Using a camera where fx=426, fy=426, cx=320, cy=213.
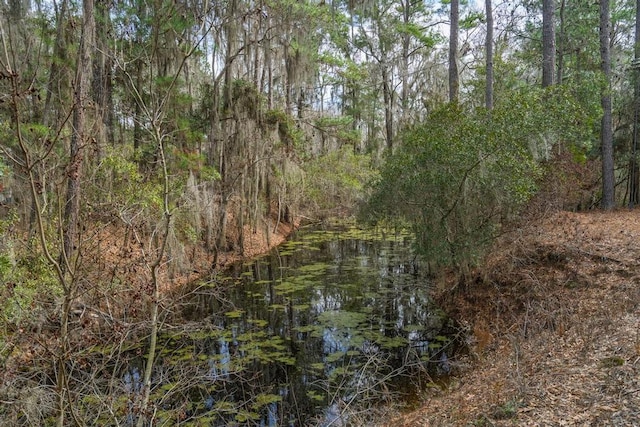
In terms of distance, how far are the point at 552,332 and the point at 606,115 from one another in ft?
32.3

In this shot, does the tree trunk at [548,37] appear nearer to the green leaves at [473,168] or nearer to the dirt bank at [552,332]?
the green leaves at [473,168]

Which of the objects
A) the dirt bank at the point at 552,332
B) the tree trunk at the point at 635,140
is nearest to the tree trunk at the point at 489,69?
the dirt bank at the point at 552,332

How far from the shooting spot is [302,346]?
Result: 26.2 feet

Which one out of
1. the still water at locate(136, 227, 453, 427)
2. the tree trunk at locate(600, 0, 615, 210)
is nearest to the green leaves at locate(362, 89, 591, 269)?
the still water at locate(136, 227, 453, 427)

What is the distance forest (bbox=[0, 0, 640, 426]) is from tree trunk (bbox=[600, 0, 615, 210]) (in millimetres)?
49

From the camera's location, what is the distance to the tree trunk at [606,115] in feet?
40.0

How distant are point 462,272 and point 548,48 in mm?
6798

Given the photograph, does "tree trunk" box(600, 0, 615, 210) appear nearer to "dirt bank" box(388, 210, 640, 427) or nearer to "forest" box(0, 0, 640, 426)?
"forest" box(0, 0, 640, 426)

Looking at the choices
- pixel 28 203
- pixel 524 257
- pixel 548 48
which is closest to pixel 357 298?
pixel 524 257

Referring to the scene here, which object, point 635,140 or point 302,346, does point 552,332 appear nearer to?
point 302,346

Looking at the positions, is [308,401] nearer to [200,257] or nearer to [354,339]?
[354,339]

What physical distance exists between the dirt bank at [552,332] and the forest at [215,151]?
85 cm

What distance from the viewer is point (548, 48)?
11.5 meters

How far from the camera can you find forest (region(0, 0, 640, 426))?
403cm
